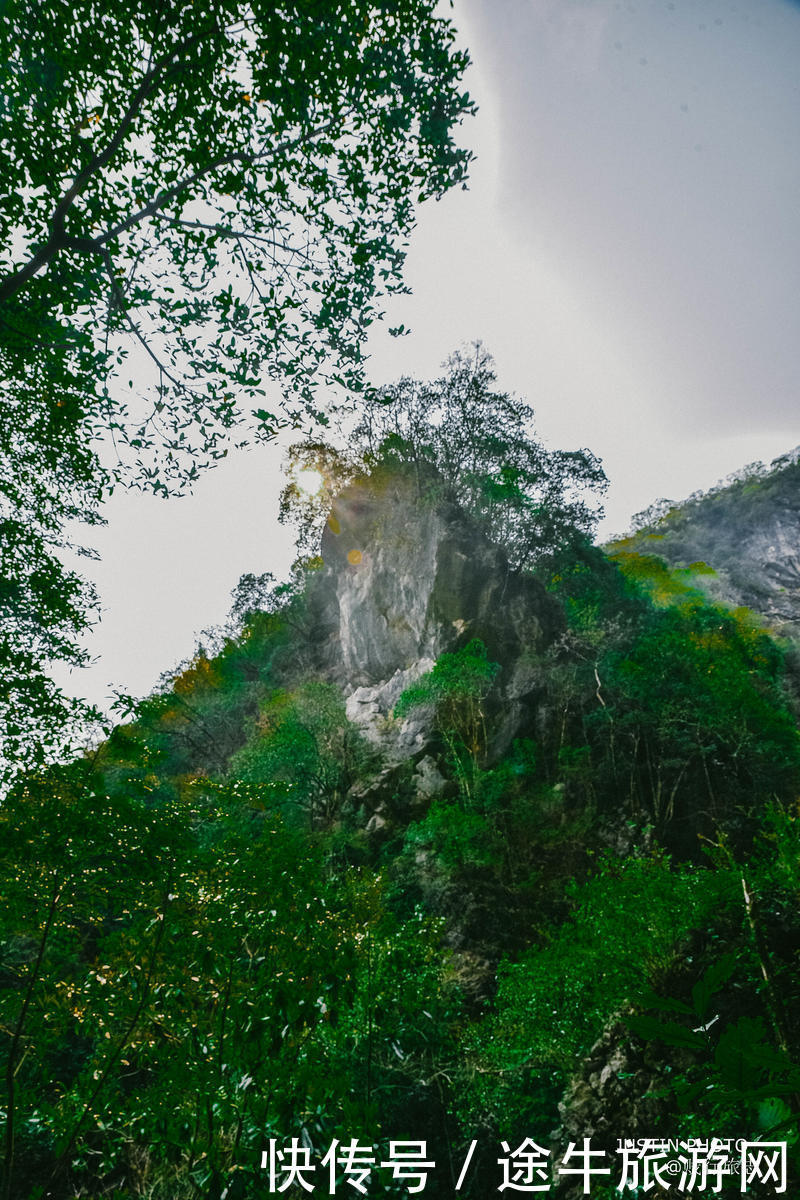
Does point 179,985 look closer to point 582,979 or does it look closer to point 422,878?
point 582,979

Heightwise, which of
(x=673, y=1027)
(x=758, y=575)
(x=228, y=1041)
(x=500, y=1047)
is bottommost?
(x=500, y=1047)

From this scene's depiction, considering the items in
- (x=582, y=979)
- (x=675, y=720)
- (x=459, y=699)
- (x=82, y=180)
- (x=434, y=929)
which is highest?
(x=82, y=180)

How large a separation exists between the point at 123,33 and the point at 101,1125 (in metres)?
6.32

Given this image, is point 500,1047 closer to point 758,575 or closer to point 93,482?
point 93,482

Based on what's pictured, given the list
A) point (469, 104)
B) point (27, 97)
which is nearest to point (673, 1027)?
point (27, 97)

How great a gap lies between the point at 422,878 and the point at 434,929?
12.5 feet

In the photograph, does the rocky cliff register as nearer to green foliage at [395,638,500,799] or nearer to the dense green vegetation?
the dense green vegetation

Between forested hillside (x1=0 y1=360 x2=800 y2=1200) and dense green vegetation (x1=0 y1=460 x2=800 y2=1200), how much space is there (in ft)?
0.12

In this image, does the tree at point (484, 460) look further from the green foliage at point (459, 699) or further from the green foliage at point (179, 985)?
the green foliage at point (179, 985)

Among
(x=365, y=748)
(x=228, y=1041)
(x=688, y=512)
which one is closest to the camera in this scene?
(x=228, y=1041)

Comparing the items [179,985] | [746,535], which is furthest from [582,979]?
[746,535]

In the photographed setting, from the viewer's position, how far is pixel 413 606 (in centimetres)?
1959

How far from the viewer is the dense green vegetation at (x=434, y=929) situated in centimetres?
281

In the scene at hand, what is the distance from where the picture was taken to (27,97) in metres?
3.44
